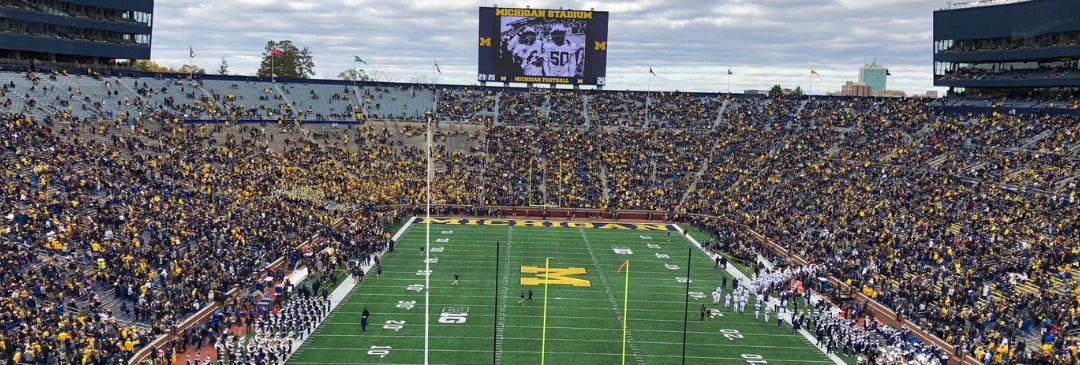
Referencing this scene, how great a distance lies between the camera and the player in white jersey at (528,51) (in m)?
58.0

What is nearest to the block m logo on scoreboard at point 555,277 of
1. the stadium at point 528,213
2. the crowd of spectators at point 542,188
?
the stadium at point 528,213

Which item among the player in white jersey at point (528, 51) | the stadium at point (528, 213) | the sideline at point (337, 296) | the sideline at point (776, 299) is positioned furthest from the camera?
the player in white jersey at point (528, 51)

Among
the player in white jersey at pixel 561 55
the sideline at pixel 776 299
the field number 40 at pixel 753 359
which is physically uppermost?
the player in white jersey at pixel 561 55

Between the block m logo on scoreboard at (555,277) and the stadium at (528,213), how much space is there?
0.25 m

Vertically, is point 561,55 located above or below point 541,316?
above

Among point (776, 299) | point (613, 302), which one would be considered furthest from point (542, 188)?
point (776, 299)

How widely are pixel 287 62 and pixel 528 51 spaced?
47.1m

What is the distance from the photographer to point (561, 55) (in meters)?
58.7

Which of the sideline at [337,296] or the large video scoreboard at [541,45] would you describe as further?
the large video scoreboard at [541,45]

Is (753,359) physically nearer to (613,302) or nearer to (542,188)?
(613,302)

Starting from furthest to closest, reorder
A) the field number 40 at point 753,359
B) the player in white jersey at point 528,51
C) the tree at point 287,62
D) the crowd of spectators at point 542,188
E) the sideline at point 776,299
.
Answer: the tree at point 287,62, the player in white jersey at point 528,51, the crowd of spectators at point 542,188, the sideline at point 776,299, the field number 40 at point 753,359

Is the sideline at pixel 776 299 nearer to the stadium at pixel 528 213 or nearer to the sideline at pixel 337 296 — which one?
the stadium at pixel 528 213

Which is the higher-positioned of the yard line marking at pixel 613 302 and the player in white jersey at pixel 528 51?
the player in white jersey at pixel 528 51

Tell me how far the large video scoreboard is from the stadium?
216 mm
